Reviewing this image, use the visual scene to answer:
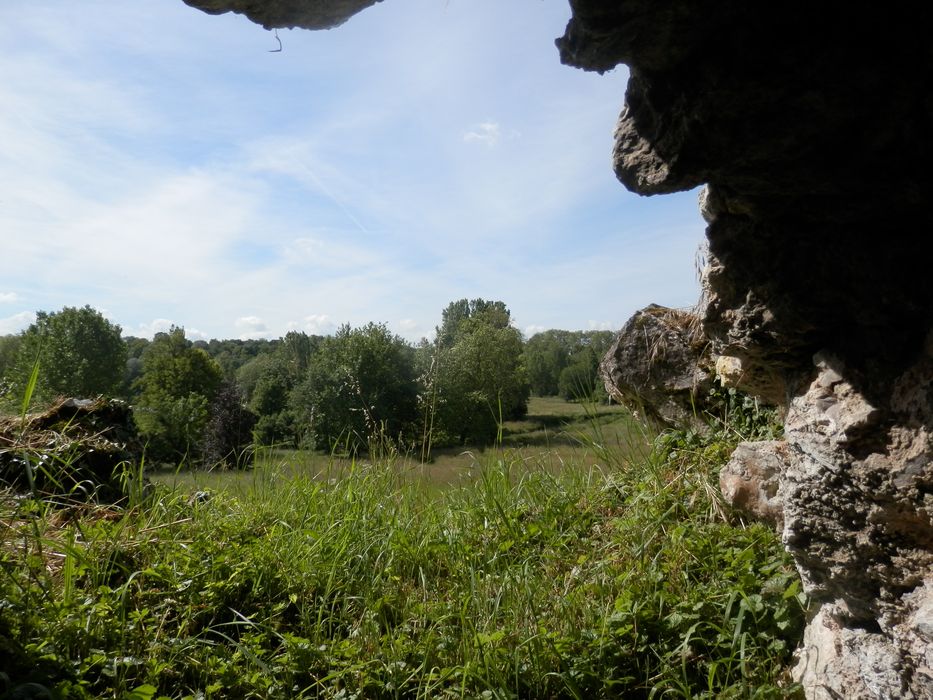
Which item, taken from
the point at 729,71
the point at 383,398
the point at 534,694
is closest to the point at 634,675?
the point at 534,694

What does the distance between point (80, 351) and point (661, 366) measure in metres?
24.8

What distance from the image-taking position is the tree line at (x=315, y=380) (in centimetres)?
532

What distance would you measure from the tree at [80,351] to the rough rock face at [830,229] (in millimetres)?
21574

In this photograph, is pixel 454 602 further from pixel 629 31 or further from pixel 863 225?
pixel 629 31

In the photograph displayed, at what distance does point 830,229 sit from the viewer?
1.98 meters

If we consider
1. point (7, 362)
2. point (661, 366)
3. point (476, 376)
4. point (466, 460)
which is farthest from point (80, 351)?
point (661, 366)

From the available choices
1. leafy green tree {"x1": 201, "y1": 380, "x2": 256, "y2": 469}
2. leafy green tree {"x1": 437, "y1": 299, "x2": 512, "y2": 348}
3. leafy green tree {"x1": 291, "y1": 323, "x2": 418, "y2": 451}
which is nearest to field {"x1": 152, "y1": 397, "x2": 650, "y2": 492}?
leafy green tree {"x1": 201, "y1": 380, "x2": 256, "y2": 469}

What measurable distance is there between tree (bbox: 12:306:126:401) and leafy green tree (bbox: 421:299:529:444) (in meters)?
12.8

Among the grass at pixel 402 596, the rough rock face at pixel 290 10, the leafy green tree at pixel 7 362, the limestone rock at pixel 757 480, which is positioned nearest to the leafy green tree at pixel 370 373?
the leafy green tree at pixel 7 362

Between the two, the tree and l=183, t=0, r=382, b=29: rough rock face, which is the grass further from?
the tree

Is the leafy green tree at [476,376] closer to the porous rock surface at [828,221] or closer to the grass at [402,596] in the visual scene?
the grass at [402,596]

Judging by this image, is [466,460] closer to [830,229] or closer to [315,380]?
[830,229]

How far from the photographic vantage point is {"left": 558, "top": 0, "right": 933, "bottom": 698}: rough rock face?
1.69 m

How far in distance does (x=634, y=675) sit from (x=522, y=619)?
519 millimetres
